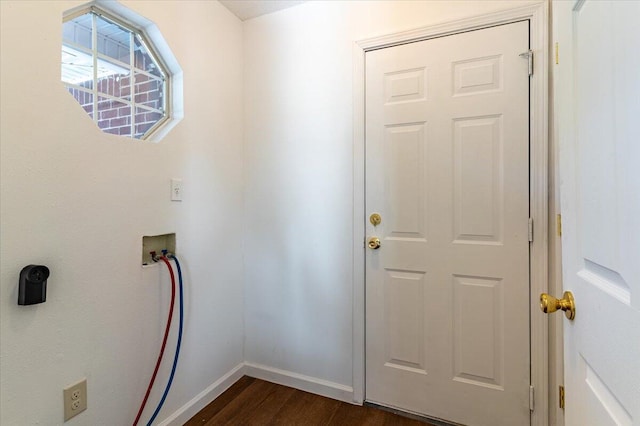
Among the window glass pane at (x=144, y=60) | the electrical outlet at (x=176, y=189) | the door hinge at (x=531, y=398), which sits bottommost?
the door hinge at (x=531, y=398)

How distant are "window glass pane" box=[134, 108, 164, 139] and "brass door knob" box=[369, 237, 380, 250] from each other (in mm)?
1385

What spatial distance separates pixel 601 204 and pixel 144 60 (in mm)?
1998

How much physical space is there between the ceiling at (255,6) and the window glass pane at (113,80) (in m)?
0.86

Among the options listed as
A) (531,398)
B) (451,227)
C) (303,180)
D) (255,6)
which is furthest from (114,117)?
(531,398)

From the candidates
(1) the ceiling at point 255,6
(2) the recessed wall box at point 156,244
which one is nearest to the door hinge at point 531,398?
(2) the recessed wall box at point 156,244

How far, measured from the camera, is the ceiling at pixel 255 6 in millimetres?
1962

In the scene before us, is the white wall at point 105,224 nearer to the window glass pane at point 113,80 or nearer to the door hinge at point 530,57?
the window glass pane at point 113,80

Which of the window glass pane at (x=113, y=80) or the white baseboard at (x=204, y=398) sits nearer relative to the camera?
the window glass pane at (x=113, y=80)

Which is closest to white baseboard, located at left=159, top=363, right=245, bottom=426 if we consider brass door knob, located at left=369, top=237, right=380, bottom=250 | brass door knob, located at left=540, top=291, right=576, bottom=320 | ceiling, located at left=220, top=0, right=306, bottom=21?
brass door knob, located at left=369, top=237, right=380, bottom=250

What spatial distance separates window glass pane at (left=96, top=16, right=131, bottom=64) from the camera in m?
1.42

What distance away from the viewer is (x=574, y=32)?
0.76 meters

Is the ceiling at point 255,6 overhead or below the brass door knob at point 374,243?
overhead

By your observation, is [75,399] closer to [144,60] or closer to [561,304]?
[144,60]

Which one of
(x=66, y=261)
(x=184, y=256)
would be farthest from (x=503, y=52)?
(x=66, y=261)
